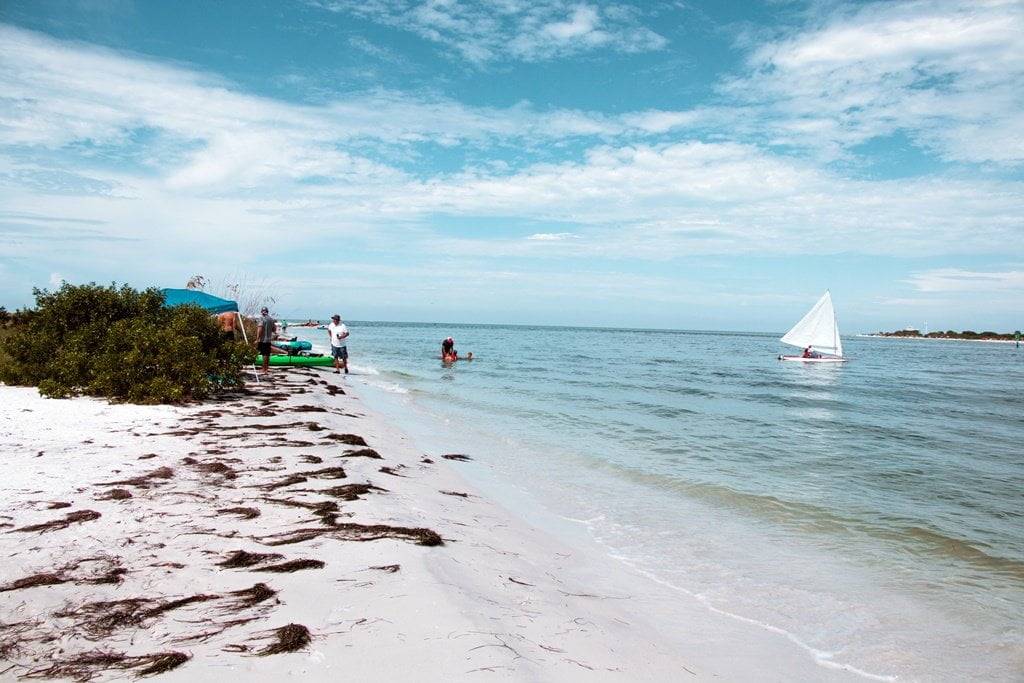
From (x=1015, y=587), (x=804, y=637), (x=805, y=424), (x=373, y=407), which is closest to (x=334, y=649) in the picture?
(x=804, y=637)

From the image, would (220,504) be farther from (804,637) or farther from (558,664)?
(804,637)

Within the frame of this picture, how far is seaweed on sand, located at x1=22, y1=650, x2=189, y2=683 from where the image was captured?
3154 mm

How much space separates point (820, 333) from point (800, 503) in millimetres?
51679

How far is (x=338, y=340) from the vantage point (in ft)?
82.7

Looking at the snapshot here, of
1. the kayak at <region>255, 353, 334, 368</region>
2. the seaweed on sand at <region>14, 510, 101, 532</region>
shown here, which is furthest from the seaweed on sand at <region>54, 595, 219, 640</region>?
the kayak at <region>255, 353, 334, 368</region>

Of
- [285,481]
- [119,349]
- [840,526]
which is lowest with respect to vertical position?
[840,526]

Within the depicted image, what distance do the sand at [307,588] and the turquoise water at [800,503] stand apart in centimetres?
72

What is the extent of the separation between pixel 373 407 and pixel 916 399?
74.8ft

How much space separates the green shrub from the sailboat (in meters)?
50.0

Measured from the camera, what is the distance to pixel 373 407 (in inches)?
669

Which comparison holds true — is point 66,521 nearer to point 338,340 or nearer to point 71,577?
point 71,577

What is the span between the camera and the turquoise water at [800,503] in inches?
209

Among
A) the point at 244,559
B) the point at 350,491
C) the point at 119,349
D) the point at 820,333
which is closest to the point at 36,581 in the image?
the point at 244,559

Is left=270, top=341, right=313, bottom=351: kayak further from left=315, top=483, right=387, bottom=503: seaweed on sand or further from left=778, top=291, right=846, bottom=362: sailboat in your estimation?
left=778, top=291, right=846, bottom=362: sailboat
